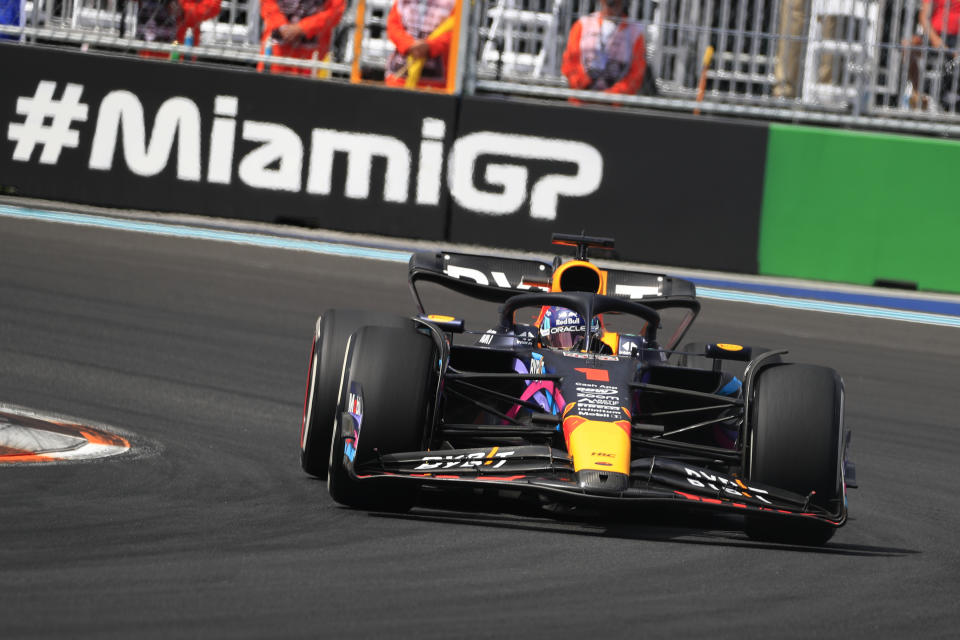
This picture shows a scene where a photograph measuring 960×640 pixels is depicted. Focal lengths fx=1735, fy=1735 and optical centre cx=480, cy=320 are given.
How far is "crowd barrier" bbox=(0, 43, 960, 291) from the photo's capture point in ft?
44.9

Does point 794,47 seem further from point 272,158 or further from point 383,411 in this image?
point 383,411

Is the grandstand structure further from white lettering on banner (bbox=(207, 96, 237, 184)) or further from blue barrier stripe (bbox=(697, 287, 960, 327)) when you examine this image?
blue barrier stripe (bbox=(697, 287, 960, 327))

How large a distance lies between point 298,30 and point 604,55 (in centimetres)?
259

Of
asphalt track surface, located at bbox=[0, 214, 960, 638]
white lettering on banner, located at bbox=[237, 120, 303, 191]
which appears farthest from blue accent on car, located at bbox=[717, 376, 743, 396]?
white lettering on banner, located at bbox=[237, 120, 303, 191]

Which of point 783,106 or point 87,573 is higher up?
point 783,106

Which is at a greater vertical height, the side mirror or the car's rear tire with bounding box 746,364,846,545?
the side mirror

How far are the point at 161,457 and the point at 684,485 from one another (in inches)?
89.8

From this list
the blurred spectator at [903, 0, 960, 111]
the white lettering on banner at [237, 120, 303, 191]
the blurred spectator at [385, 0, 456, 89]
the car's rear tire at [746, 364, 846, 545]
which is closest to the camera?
the car's rear tire at [746, 364, 846, 545]

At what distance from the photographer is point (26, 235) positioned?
13.1 m

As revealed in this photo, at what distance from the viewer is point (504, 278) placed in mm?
7746

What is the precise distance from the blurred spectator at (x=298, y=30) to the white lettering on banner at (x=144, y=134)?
875 millimetres

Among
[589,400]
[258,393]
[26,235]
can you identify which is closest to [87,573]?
[589,400]

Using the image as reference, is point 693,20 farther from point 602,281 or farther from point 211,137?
point 602,281

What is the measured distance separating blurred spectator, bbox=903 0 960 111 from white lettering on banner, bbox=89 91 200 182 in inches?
229
